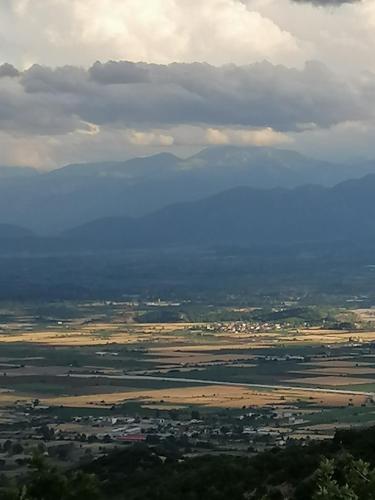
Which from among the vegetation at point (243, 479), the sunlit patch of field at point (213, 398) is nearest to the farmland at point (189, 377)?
the sunlit patch of field at point (213, 398)

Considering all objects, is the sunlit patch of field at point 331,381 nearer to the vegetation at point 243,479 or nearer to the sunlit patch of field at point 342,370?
the sunlit patch of field at point 342,370

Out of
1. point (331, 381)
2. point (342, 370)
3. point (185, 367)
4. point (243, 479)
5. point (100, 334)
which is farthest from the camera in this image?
point (100, 334)

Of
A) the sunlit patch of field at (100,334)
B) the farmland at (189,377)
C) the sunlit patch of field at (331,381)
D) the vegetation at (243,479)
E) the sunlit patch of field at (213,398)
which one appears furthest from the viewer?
the sunlit patch of field at (100,334)

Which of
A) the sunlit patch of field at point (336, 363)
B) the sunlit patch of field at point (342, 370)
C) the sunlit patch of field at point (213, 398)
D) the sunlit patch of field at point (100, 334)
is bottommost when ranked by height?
the sunlit patch of field at point (213, 398)

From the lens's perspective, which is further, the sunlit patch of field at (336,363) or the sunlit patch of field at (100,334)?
the sunlit patch of field at (100,334)

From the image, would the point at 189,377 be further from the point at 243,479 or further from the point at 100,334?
the point at 243,479

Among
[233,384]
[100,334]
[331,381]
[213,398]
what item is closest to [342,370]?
[331,381]
